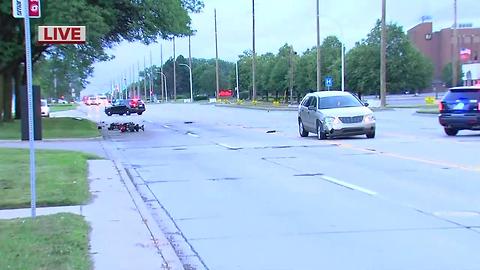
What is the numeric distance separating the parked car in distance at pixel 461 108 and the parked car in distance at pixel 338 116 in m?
2.59

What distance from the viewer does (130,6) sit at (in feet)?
113

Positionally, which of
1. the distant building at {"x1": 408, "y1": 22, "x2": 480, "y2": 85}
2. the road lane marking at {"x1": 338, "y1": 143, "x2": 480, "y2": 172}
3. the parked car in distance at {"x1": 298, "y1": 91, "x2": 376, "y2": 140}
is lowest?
the road lane marking at {"x1": 338, "y1": 143, "x2": 480, "y2": 172}

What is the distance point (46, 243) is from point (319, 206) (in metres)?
4.36

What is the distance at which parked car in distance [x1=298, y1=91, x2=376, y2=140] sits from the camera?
2350 centimetres

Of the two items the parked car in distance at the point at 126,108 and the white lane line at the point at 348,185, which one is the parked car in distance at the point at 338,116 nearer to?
the white lane line at the point at 348,185

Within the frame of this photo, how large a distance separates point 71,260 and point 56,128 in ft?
93.7

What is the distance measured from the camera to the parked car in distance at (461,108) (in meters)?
23.2

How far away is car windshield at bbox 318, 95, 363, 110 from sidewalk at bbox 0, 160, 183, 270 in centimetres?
1310

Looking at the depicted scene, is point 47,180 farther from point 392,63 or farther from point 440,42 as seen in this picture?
point 440,42

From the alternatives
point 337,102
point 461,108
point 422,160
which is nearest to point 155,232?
point 422,160

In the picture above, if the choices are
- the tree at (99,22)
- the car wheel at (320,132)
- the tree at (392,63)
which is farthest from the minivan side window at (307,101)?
the tree at (392,63)

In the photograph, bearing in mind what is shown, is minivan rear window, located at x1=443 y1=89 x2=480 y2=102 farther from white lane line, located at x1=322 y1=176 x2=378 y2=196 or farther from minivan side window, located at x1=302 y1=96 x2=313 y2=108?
white lane line, located at x1=322 y1=176 x2=378 y2=196

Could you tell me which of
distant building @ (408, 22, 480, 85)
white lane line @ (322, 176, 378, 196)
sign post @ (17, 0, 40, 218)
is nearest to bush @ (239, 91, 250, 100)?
distant building @ (408, 22, 480, 85)

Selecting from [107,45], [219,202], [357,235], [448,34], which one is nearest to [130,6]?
[107,45]
